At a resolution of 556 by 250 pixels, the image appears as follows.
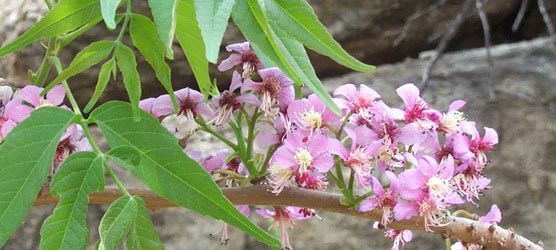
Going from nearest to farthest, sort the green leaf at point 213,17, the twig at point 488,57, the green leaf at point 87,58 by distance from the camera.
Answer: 1. the green leaf at point 213,17
2. the green leaf at point 87,58
3. the twig at point 488,57

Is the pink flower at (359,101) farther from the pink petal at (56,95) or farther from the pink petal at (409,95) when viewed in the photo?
the pink petal at (56,95)

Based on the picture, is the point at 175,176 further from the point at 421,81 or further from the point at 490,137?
the point at 421,81

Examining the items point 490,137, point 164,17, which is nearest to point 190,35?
point 164,17

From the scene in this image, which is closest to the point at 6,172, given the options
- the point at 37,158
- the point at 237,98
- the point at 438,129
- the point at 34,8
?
the point at 37,158

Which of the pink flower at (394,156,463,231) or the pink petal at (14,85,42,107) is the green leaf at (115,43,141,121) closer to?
the pink petal at (14,85,42,107)

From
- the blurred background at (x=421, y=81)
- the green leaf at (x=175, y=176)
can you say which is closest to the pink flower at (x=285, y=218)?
the green leaf at (x=175, y=176)

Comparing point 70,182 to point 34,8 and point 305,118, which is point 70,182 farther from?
point 34,8
